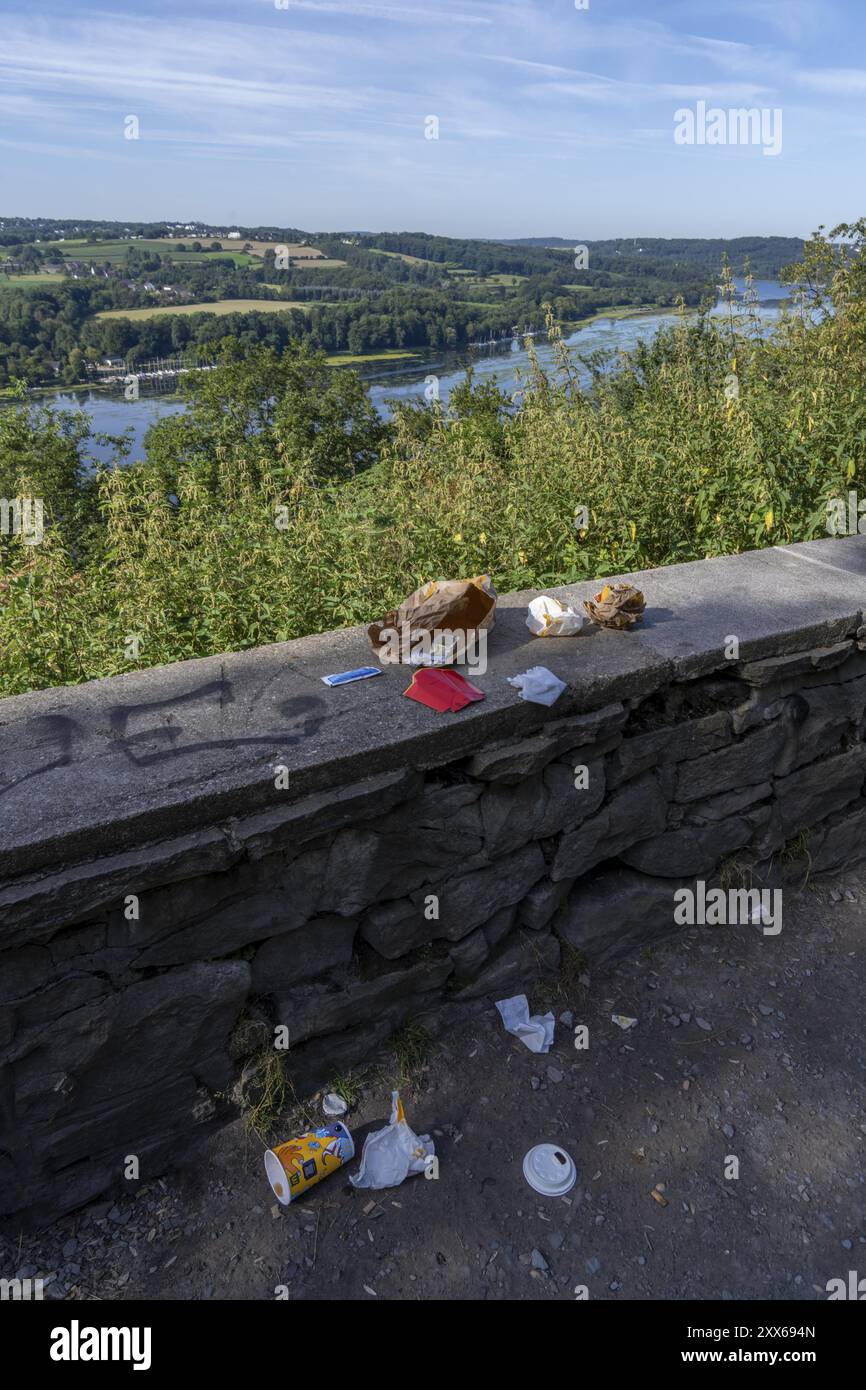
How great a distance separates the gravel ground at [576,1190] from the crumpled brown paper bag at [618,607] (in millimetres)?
1288

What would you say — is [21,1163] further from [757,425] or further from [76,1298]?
[757,425]

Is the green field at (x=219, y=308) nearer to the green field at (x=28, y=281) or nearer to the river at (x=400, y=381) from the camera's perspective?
the river at (x=400, y=381)

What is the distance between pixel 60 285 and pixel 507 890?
45.6 metres

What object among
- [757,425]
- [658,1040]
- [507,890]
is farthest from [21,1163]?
[757,425]

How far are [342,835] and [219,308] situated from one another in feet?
129

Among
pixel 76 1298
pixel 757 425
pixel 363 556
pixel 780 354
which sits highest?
pixel 780 354

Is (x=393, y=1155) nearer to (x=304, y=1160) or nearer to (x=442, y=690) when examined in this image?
(x=304, y=1160)

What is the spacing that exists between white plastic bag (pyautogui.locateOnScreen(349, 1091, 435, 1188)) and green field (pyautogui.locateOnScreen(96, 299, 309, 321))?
120ft

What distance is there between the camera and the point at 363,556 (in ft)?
12.5

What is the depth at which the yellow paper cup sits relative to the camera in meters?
2.24
